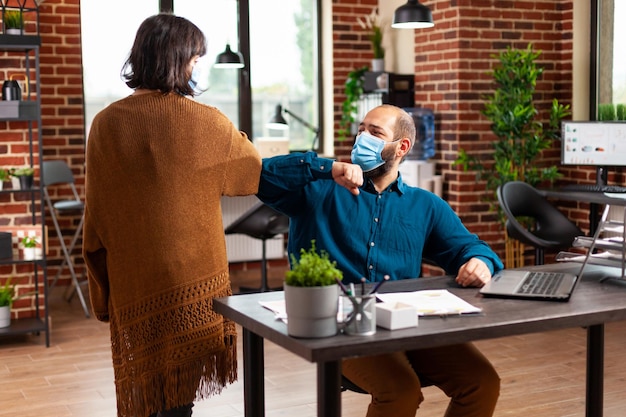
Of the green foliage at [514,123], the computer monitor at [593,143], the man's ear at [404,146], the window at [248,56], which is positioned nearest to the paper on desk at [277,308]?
the man's ear at [404,146]

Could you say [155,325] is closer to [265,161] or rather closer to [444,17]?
[265,161]

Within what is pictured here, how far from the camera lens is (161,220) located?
2.34 meters

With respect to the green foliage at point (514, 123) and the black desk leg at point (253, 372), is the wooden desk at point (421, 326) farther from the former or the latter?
the green foliage at point (514, 123)

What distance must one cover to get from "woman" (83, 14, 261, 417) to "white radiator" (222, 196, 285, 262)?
4499mm

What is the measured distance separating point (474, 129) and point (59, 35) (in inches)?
125

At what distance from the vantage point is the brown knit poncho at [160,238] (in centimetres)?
233

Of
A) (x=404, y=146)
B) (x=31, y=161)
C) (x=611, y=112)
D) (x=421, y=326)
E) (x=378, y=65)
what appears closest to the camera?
(x=421, y=326)

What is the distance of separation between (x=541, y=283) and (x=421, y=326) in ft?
1.98

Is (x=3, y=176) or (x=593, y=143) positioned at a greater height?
(x=593, y=143)

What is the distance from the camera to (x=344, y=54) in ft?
25.1

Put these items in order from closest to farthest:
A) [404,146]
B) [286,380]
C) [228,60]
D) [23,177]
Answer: [404,146], [286,380], [23,177], [228,60]

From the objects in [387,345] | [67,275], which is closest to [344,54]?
[67,275]

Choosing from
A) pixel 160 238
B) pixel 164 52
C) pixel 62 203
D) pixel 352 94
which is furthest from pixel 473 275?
pixel 352 94

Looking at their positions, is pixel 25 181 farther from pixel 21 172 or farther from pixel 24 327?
pixel 24 327
